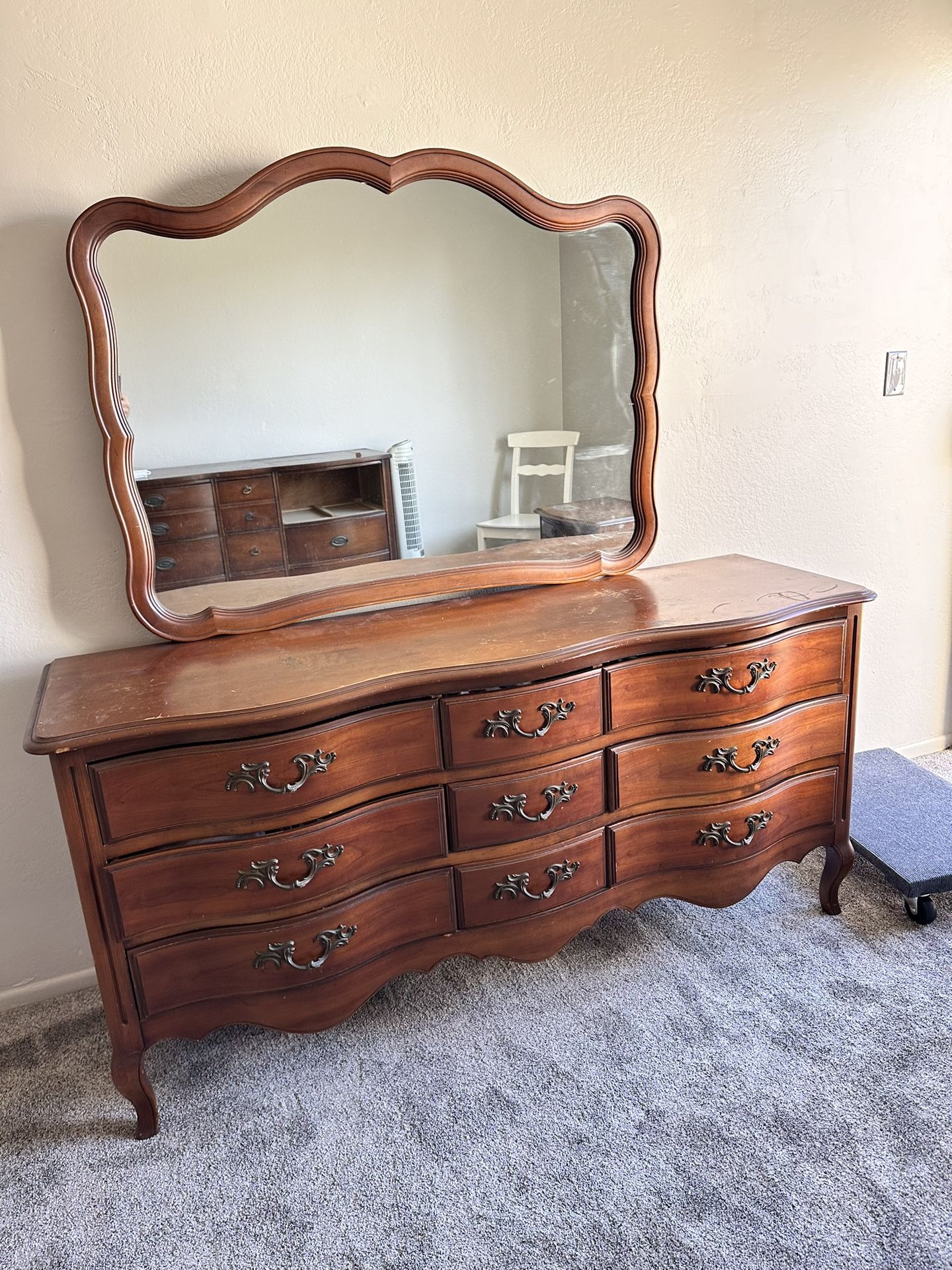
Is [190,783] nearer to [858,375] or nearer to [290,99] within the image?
[290,99]

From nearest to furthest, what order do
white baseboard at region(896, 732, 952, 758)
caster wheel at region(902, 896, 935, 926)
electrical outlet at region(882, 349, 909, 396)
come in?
caster wheel at region(902, 896, 935, 926) → electrical outlet at region(882, 349, 909, 396) → white baseboard at region(896, 732, 952, 758)

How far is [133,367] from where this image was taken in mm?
1721

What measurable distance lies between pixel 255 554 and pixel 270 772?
21.6 inches

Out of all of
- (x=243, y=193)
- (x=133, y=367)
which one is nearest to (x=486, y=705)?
(x=133, y=367)

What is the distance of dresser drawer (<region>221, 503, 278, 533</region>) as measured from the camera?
6.03 feet

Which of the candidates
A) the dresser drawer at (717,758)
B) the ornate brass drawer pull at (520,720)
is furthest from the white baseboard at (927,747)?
the ornate brass drawer pull at (520,720)

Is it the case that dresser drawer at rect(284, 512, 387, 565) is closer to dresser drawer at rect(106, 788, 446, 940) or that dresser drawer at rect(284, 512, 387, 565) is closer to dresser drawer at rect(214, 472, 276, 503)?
dresser drawer at rect(214, 472, 276, 503)

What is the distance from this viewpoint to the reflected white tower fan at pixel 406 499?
196 cm

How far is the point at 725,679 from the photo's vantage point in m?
1.81

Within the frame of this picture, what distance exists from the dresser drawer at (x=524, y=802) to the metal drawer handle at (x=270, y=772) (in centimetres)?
27

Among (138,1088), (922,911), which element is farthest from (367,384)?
(922,911)

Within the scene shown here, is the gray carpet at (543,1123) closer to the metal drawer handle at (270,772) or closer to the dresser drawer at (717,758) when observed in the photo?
the dresser drawer at (717,758)

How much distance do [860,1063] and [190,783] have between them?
1.33m

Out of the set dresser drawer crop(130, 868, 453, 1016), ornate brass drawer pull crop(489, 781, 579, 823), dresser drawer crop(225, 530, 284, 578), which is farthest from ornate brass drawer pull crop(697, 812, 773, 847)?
dresser drawer crop(225, 530, 284, 578)
